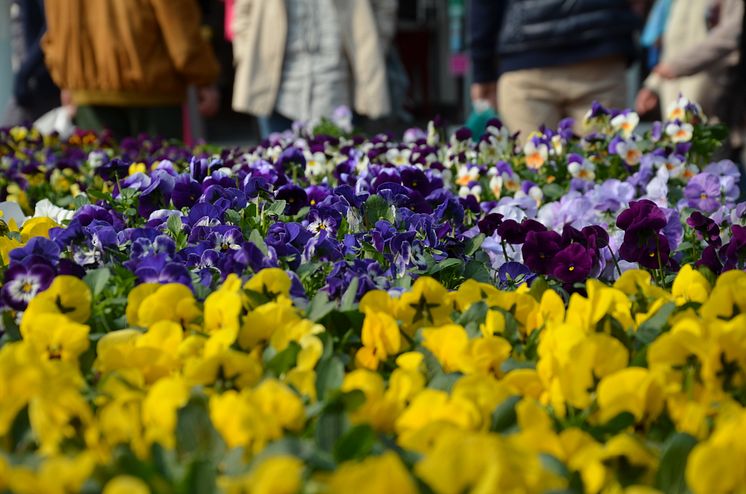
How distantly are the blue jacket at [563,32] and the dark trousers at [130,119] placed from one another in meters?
1.79

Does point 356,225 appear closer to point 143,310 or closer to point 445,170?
point 143,310

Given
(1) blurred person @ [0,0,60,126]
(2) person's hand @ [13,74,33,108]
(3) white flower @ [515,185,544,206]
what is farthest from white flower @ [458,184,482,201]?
(2) person's hand @ [13,74,33,108]

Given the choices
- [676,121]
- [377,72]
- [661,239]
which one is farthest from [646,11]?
[661,239]

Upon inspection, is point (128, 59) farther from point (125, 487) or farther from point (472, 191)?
point (125, 487)

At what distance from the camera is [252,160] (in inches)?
131

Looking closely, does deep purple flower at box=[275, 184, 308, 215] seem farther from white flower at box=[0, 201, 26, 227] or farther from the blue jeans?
the blue jeans

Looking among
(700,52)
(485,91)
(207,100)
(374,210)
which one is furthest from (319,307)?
(207,100)

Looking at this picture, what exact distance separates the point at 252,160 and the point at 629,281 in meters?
1.99

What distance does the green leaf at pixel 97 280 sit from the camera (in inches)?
Answer: 60.1

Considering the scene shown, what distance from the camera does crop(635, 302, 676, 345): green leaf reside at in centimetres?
134

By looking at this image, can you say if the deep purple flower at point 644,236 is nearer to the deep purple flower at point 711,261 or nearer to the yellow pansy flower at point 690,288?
the deep purple flower at point 711,261

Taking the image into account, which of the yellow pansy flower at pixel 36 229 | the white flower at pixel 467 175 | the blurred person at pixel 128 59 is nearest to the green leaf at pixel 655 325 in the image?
the yellow pansy flower at pixel 36 229

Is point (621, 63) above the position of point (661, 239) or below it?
below

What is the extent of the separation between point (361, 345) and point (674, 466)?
0.57m
